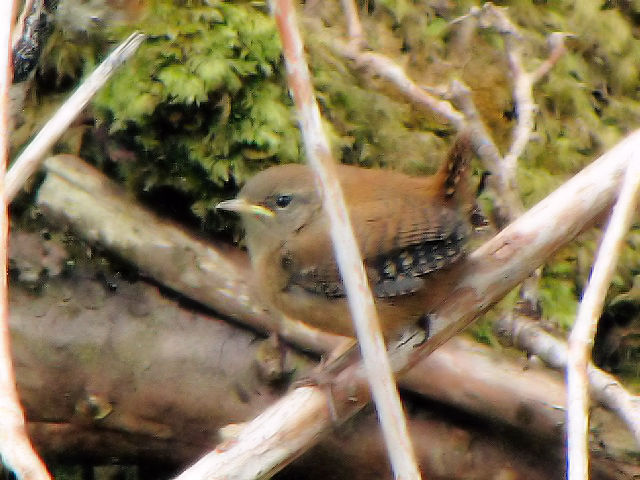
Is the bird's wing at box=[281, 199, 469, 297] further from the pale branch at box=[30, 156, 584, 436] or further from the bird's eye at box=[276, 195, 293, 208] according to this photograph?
the pale branch at box=[30, 156, 584, 436]

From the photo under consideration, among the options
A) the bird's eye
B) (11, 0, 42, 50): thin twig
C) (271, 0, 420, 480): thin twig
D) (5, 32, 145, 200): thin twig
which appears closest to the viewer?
(271, 0, 420, 480): thin twig

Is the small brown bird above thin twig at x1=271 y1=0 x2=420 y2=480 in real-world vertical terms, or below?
above

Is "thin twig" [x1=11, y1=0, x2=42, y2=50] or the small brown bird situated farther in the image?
"thin twig" [x1=11, y1=0, x2=42, y2=50]

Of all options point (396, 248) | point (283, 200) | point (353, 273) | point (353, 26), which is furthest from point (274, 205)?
point (353, 273)

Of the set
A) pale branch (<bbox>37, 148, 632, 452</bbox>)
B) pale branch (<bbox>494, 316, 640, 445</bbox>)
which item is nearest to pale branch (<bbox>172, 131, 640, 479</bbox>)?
pale branch (<bbox>494, 316, 640, 445</bbox>)

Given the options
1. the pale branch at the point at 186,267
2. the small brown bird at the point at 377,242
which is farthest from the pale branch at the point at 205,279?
the small brown bird at the point at 377,242

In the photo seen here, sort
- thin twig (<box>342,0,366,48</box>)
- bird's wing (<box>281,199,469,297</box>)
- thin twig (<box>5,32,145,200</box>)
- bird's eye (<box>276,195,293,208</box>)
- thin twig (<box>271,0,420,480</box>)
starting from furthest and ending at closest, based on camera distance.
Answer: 1. thin twig (<box>342,0,366,48</box>)
2. bird's eye (<box>276,195,293,208</box>)
3. bird's wing (<box>281,199,469,297</box>)
4. thin twig (<box>5,32,145,200</box>)
5. thin twig (<box>271,0,420,480</box>)

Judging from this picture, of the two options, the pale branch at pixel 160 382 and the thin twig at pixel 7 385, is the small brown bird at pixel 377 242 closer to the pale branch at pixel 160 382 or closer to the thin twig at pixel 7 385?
the pale branch at pixel 160 382

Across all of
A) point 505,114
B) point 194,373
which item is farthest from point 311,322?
point 505,114
